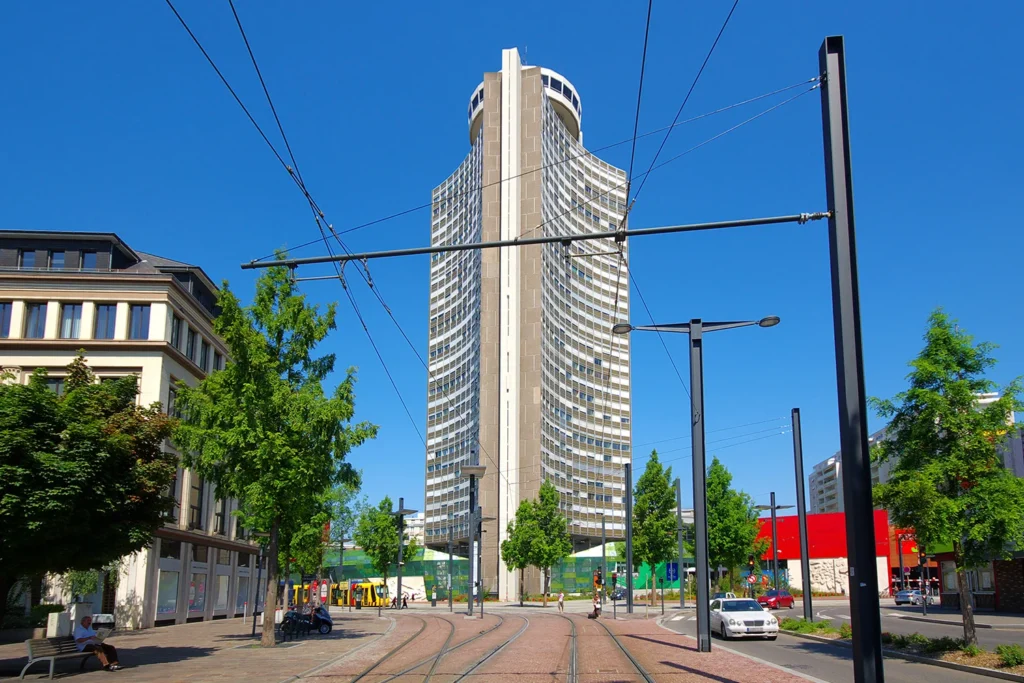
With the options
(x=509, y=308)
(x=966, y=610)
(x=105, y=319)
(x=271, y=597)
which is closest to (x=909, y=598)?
(x=509, y=308)

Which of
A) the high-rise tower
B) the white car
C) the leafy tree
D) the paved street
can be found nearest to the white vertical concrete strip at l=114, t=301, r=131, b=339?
the leafy tree

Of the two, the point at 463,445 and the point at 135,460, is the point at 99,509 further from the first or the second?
the point at 463,445

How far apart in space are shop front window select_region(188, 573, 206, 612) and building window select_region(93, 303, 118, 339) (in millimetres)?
13889

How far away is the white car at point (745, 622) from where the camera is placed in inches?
1154

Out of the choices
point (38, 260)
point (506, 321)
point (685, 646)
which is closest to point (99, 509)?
point (685, 646)

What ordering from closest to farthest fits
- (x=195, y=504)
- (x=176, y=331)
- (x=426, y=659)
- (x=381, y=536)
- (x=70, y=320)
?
1. (x=426, y=659)
2. (x=70, y=320)
3. (x=176, y=331)
4. (x=195, y=504)
5. (x=381, y=536)

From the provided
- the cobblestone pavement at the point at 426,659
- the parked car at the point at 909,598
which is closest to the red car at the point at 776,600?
the parked car at the point at 909,598

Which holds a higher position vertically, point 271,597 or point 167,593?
point 271,597

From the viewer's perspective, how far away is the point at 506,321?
92188 mm

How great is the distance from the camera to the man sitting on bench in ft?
65.8

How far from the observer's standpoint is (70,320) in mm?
40469

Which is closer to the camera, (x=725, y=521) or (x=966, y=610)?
(x=966, y=610)

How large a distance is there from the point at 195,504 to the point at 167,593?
Result: 202 inches

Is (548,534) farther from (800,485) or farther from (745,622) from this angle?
(745,622)
